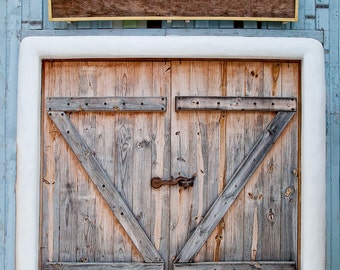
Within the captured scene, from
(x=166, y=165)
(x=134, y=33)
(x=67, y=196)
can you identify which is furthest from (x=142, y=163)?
(x=134, y=33)

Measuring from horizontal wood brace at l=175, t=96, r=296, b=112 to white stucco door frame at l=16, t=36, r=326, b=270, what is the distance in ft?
0.57

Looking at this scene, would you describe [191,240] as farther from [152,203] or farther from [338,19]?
[338,19]

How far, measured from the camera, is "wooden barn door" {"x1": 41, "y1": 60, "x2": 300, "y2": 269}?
421 cm

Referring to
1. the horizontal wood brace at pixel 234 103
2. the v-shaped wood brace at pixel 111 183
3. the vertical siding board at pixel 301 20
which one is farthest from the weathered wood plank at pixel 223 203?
the vertical siding board at pixel 301 20

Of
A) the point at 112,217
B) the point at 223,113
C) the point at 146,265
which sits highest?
the point at 223,113

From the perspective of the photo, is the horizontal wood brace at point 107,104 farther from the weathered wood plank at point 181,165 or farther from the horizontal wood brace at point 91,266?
the horizontal wood brace at point 91,266

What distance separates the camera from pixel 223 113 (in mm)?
4250

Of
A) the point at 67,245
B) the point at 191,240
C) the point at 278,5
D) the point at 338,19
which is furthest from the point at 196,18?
the point at 67,245

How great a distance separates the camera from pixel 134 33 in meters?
4.20

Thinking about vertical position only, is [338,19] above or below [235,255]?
above

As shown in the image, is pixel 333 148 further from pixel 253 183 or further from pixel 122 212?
pixel 122 212

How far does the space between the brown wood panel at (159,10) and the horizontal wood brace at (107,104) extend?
0.62 meters

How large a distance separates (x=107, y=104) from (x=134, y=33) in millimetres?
589

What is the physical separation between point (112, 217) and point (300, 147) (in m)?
1.57
